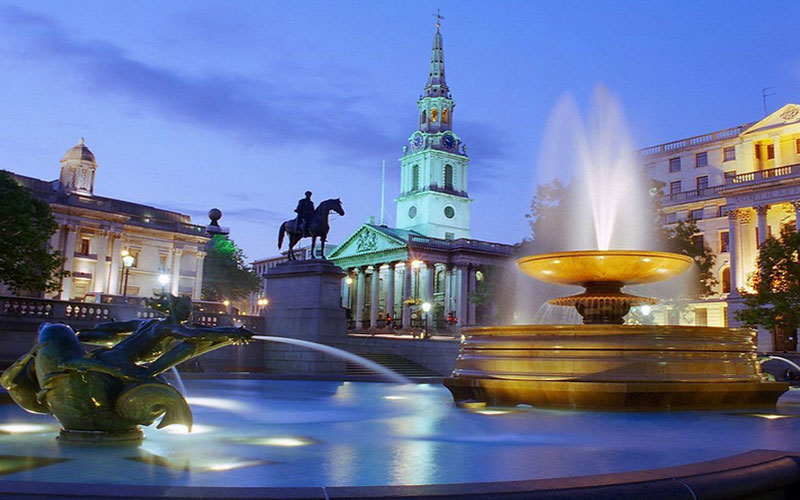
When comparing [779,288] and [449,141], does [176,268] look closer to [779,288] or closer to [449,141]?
[449,141]

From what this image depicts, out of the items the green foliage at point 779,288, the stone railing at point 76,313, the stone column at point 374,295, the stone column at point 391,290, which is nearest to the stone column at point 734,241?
the green foliage at point 779,288

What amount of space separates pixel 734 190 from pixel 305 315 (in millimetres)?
41541

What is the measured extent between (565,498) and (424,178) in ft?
337

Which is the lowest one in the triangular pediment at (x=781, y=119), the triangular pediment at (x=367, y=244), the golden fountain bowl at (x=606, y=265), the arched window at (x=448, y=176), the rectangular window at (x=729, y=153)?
the golden fountain bowl at (x=606, y=265)

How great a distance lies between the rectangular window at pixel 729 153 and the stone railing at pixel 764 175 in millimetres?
4709

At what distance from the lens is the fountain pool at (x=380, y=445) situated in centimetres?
471

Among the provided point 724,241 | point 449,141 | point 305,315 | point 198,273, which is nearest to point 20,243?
Result: point 305,315

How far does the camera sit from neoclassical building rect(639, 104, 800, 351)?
177ft

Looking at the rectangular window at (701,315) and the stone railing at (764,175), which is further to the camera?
the rectangular window at (701,315)

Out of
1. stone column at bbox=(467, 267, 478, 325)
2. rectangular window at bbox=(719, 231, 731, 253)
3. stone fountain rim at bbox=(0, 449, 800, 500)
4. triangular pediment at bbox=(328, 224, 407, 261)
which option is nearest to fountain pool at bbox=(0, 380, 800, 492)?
stone fountain rim at bbox=(0, 449, 800, 500)

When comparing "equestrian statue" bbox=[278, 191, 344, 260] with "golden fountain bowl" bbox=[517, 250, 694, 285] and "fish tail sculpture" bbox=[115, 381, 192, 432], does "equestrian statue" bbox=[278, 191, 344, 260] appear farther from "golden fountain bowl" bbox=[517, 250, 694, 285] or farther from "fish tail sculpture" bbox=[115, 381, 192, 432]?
"fish tail sculpture" bbox=[115, 381, 192, 432]

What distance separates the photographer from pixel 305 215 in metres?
27.9

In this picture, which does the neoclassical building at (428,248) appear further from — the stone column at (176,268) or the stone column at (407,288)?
the stone column at (176,268)

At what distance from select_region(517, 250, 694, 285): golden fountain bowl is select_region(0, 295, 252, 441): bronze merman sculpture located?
8023 mm
